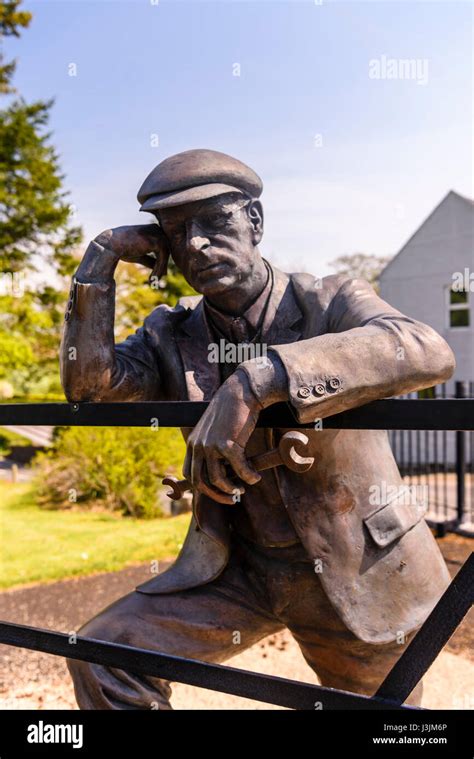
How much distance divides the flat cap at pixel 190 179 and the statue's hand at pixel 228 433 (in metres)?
0.59

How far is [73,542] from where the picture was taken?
8.91 meters

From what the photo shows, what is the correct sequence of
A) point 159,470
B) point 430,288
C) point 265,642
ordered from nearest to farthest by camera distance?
point 265,642 < point 159,470 < point 430,288

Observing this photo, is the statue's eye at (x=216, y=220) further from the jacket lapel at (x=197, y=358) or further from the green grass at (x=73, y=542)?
the green grass at (x=73, y=542)

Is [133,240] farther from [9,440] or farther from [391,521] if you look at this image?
[9,440]

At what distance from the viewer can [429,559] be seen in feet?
7.29

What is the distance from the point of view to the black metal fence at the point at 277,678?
1.46 meters

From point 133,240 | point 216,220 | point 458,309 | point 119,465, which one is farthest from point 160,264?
point 458,309

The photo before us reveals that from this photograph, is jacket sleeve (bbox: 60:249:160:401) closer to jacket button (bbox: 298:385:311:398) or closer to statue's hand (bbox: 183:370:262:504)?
statue's hand (bbox: 183:370:262:504)

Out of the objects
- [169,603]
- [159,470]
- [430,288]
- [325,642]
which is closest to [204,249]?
[169,603]

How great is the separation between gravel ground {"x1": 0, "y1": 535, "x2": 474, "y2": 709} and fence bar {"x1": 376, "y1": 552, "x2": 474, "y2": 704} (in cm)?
312
